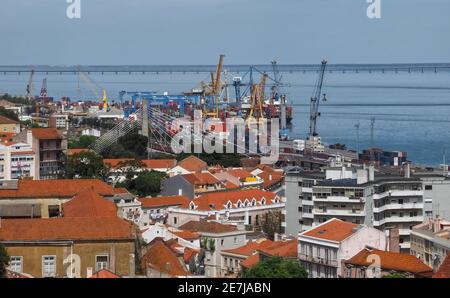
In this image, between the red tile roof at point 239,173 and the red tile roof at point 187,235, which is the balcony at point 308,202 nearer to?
the red tile roof at point 187,235

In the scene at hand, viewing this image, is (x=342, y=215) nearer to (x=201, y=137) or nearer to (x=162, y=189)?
(x=162, y=189)

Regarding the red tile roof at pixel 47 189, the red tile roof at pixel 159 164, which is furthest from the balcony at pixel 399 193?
the red tile roof at pixel 159 164

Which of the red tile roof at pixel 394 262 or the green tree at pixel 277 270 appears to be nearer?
the green tree at pixel 277 270

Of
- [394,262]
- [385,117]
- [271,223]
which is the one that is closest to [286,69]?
[385,117]

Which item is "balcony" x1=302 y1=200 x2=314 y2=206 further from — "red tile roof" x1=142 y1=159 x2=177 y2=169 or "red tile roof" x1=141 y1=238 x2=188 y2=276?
"red tile roof" x1=142 y1=159 x2=177 y2=169

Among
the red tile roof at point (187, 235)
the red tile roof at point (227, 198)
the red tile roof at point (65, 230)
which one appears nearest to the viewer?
the red tile roof at point (65, 230)

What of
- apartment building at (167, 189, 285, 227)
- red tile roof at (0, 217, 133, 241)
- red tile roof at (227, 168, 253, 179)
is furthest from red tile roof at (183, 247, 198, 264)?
red tile roof at (227, 168, 253, 179)
